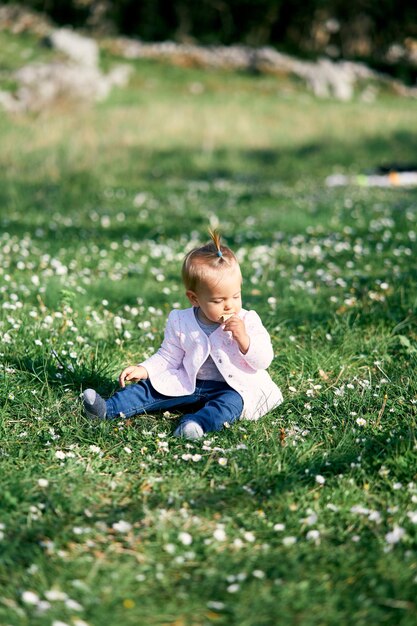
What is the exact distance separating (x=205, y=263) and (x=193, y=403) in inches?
42.0

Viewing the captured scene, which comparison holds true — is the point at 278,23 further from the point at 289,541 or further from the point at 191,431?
the point at 289,541

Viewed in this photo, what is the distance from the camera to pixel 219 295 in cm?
506

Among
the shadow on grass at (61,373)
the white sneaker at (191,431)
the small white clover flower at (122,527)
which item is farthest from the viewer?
the shadow on grass at (61,373)

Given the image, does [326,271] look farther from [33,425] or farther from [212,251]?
[33,425]

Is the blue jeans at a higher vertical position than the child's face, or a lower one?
lower

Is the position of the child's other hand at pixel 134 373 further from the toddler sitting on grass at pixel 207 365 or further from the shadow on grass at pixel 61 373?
the shadow on grass at pixel 61 373

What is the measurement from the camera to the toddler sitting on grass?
5.02 metres

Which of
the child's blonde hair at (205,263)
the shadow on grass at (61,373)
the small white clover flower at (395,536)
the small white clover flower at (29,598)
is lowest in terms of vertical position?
the shadow on grass at (61,373)

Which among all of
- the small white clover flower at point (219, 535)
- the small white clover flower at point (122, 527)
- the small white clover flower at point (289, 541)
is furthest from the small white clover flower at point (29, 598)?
the small white clover flower at point (289, 541)

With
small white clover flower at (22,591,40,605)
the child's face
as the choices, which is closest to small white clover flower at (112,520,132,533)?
small white clover flower at (22,591,40,605)

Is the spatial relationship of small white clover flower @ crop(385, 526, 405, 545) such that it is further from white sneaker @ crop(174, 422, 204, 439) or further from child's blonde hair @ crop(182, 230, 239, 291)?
child's blonde hair @ crop(182, 230, 239, 291)

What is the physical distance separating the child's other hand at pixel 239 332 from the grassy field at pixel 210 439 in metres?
0.53

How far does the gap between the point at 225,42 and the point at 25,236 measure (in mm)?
35399

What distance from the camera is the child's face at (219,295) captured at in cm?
500
